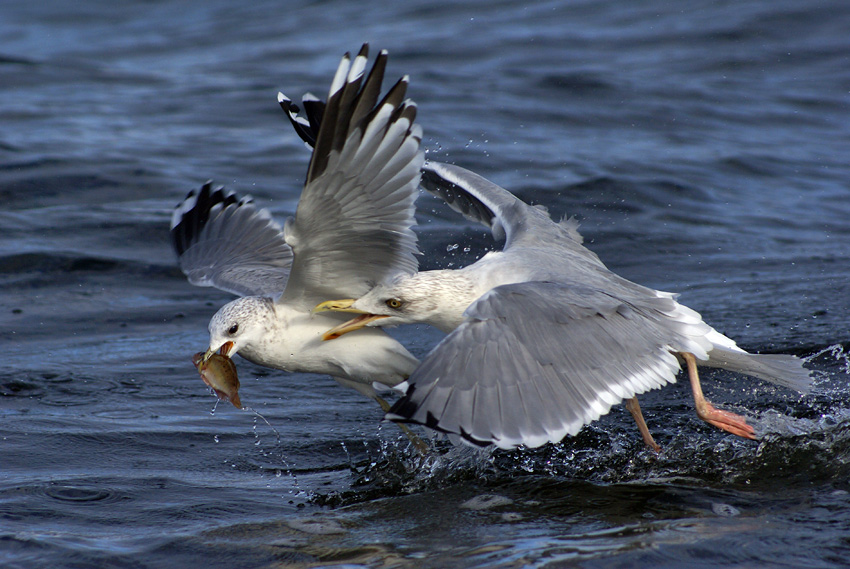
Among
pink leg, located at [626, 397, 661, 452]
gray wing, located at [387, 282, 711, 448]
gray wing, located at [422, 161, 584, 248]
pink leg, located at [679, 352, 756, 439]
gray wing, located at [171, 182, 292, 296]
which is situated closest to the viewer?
gray wing, located at [387, 282, 711, 448]

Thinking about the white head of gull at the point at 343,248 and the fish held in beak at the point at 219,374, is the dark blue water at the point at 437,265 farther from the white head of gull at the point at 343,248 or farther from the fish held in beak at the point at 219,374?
the white head of gull at the point at 343,248

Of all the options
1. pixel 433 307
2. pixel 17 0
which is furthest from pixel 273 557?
pixel 17 0

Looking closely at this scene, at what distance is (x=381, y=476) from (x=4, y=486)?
1711 mm

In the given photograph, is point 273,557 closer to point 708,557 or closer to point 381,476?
point 381,476

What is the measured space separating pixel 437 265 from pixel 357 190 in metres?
3.90

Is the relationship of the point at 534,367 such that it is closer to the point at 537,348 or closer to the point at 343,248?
the point at 537,348

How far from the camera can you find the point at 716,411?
475cm

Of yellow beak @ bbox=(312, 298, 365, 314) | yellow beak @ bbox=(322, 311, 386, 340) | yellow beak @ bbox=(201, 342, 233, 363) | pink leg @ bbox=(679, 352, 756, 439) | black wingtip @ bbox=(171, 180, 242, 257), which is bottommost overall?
pink leg @ bbox=(679, 352, 756, 439)

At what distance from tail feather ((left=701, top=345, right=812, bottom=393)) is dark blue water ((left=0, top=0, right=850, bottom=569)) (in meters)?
0.28

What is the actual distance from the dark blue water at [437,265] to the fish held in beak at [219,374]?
0.38 metres

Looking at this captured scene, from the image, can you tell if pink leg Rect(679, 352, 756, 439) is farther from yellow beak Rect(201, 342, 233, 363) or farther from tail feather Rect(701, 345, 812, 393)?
yellow beak Rect(201, 342, 233, 363)

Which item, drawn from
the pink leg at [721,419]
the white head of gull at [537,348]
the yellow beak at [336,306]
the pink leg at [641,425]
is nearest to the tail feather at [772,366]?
the white head of gull at [537,348]

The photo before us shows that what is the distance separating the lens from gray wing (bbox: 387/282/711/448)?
12.7 feet

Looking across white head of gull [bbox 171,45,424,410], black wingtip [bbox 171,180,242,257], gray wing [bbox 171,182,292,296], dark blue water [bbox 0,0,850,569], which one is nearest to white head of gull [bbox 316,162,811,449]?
white head of gull [bbox 171,45,424,410]
